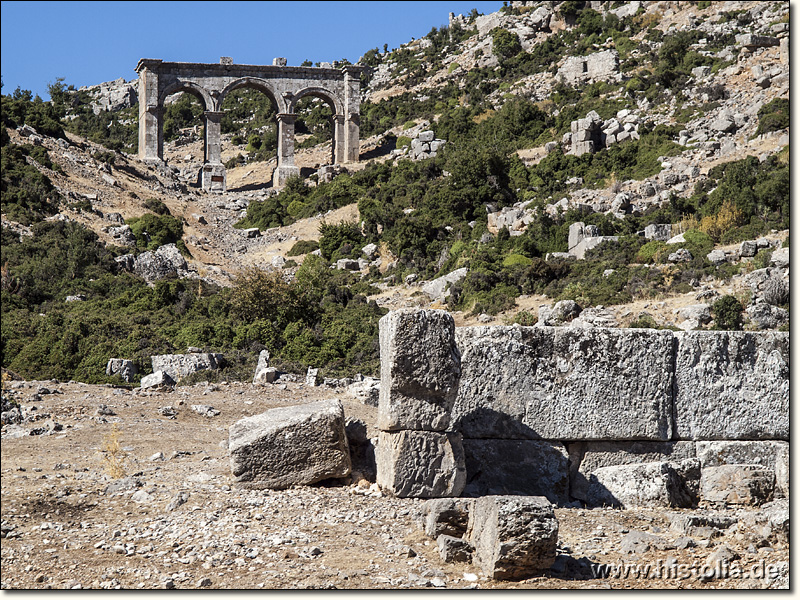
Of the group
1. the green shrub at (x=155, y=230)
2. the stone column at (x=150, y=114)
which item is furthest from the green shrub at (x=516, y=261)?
the stone column at (x=150, y=114)

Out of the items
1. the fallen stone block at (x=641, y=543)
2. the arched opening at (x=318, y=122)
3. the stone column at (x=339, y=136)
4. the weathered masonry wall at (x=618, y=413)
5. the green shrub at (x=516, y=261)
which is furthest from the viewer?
the arched opening at (x=318, y=122)

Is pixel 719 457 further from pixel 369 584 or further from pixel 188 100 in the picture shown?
pixel 188 100

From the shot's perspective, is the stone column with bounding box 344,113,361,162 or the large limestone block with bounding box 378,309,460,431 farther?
the stone column with bounding box 344,113,361,162

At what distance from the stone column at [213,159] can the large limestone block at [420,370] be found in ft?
109

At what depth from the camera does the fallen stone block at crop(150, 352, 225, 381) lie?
13102mm

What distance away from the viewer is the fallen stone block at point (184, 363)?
13.1 m

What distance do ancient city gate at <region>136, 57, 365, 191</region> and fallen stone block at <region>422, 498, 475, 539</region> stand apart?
112ft

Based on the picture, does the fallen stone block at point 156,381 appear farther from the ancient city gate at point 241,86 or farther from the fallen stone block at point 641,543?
the ancient city gate at point 241,86

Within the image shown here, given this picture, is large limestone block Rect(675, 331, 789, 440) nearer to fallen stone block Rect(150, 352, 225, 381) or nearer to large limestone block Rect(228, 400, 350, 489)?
large limestone block Rect(228, 400, 350, 489)

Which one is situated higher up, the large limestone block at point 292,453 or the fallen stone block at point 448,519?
the large limestone block at point 292,453

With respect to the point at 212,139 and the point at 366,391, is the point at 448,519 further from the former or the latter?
the point at 212,139

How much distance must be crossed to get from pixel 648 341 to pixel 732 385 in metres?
0.83

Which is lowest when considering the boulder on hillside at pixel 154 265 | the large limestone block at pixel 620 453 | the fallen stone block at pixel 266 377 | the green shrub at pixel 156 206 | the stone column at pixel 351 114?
the large limestone block at pixel 620 453

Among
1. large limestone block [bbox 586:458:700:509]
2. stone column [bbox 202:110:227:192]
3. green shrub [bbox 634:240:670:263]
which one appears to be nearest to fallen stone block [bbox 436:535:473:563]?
large limestone block [bbox 586:458:700:509]
